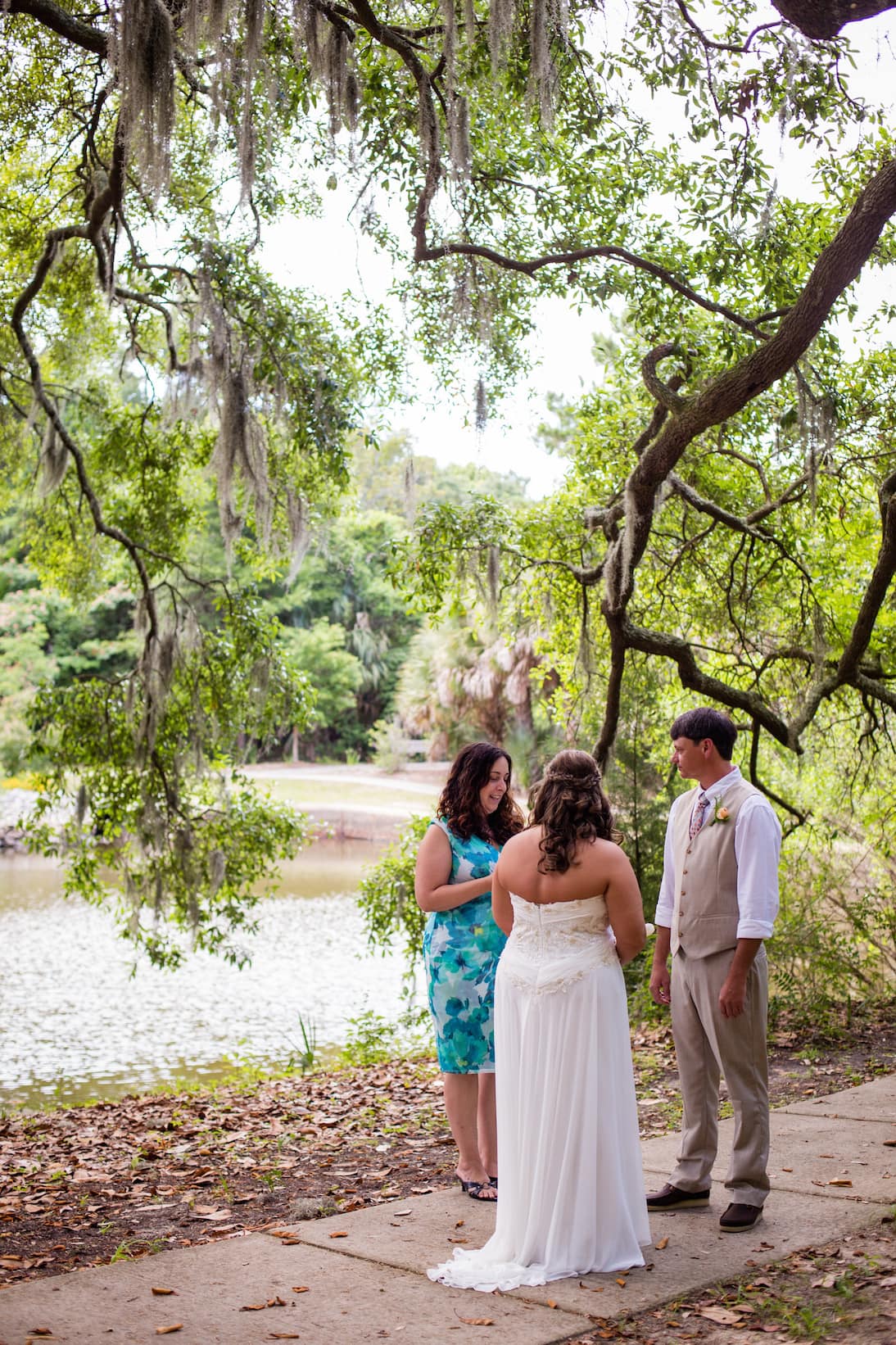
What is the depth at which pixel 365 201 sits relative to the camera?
24.4 ft

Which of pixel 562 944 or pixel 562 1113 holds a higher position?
pixel 562 944

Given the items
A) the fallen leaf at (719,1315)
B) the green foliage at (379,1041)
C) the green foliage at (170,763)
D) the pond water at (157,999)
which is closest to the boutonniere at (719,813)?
the fallen leaf at (719,1315)

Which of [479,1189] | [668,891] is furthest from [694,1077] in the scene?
[479,1189]

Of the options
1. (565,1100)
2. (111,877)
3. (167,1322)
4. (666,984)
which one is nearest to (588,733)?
(666,984)

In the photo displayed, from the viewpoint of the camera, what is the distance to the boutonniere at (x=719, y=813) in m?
4.26

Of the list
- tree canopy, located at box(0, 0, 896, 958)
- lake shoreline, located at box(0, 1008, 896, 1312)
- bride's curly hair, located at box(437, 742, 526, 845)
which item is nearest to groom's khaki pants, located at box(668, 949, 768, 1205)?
bride's curly hair, located at box(437, 742, 526, 845)

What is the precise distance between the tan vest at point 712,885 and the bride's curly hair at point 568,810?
1.54 feet

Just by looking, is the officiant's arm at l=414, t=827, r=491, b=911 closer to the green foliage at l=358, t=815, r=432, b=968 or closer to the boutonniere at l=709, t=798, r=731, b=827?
the boutonniere at l=709, t=798, r=731, b=827

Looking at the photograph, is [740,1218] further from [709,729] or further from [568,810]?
[709,729]

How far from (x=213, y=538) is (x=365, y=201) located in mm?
36489

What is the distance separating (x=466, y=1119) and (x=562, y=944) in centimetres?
108

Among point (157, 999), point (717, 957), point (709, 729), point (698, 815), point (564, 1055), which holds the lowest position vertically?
point (157, 999)

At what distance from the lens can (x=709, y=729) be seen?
4328mm

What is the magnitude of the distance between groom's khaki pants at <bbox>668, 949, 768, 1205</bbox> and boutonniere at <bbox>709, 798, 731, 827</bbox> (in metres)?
0.45
